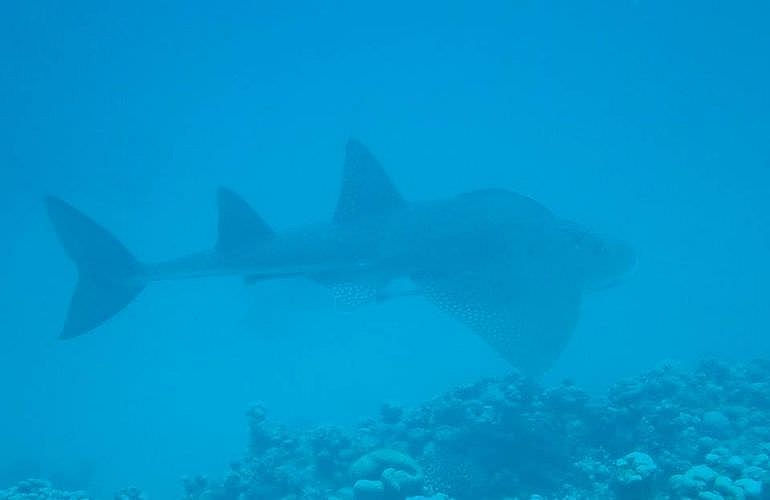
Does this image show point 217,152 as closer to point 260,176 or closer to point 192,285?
point 260,176

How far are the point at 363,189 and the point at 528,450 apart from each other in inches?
153

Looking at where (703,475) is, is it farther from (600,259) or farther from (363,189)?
(363,189)

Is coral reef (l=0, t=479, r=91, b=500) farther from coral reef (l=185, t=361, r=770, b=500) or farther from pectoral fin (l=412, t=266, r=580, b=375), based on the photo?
pectoral fin (l=412, t=266, r=580, b=375)

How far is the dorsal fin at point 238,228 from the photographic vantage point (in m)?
8.52

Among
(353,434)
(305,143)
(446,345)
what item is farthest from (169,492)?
(305,143)

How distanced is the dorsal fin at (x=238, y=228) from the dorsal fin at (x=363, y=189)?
1080 millimetres

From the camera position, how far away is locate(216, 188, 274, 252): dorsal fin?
8.52 metres

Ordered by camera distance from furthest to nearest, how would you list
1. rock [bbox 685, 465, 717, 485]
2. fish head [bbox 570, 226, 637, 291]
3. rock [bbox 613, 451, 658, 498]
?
fish head [bbox 570, 226, 637, 291] < rock [bbox 613, 451, 658, 498] < rock [bbox 685, 465, 717, 485]

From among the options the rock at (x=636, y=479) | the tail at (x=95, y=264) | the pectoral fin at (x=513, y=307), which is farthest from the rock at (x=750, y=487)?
the tail at (x=95, y=264)

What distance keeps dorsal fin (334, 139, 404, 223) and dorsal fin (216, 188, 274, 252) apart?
1.08 metres

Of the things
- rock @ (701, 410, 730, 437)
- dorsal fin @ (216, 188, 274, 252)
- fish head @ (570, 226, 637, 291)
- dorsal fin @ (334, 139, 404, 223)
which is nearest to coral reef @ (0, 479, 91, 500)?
dorsal fin @ (216, 188, 274, 252)

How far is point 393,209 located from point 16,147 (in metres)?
46.9

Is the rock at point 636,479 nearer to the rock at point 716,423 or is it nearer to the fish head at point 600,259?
the rock at point 716,423

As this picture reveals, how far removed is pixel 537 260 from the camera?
797cm
